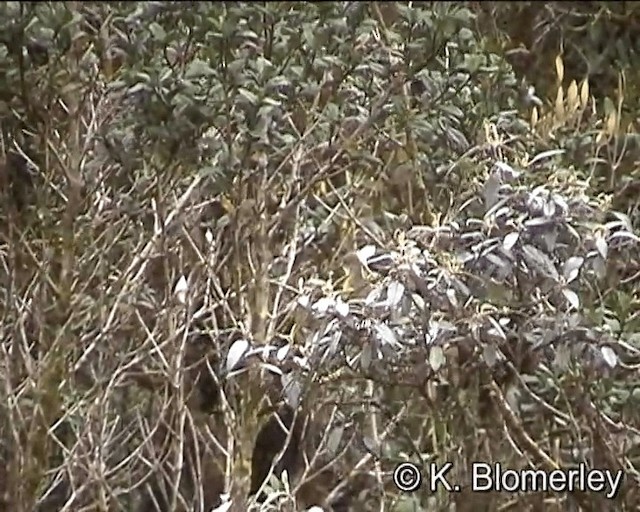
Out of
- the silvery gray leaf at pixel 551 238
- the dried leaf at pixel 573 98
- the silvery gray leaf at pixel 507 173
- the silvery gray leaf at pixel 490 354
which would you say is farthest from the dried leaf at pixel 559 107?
the silvery gray leaf at pixel 490 354

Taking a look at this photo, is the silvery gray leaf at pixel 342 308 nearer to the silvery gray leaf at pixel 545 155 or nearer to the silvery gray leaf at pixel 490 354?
the silvery gray leaf at pixel 490 354

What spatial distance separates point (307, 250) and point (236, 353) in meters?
0.20

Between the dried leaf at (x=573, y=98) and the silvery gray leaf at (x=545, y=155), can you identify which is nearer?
the silvery gray leaf at (x=545, y=155)

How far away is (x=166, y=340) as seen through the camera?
1.49 m

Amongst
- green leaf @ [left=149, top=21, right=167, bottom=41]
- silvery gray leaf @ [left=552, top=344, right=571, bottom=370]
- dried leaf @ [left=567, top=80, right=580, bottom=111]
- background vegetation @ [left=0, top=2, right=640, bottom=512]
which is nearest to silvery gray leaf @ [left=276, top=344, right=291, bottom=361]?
background vegetation @ [left=0, top=2, right=640, bottom=512]

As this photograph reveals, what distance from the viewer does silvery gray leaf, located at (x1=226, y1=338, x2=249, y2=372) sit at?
1397 mm

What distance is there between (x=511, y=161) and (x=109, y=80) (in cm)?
61

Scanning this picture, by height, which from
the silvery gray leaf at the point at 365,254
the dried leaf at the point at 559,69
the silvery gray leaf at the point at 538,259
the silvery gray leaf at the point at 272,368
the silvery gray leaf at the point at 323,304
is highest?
the dried leaf at the point at 559,69

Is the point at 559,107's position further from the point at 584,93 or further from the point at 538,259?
the point at 538,259

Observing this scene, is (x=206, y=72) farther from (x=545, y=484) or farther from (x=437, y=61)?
(x=545, y=484)

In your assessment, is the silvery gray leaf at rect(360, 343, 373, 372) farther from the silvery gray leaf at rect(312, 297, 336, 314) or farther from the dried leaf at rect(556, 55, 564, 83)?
the dried leaf at rect(556, 55, 564, 83)

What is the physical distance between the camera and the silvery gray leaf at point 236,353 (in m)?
1.40

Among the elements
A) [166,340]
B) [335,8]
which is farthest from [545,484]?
[335,8]

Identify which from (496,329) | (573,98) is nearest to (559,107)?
(573,98)
